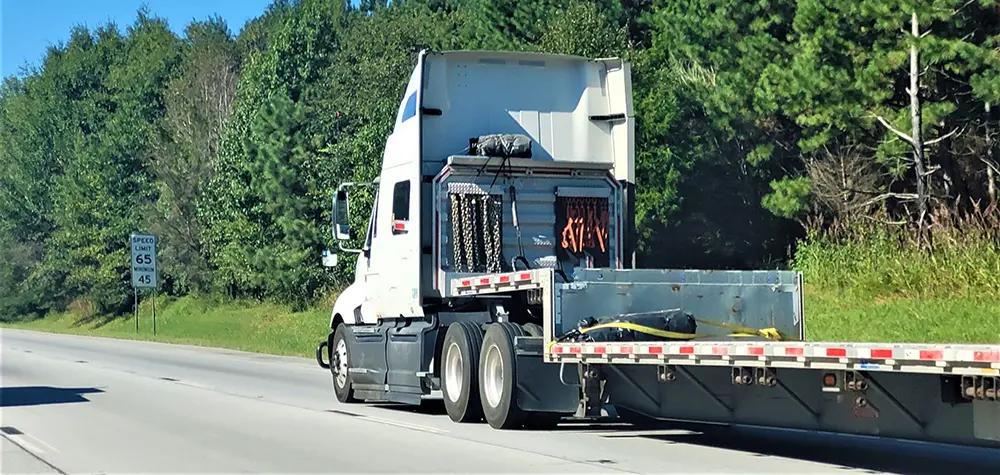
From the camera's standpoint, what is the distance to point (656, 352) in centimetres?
1123

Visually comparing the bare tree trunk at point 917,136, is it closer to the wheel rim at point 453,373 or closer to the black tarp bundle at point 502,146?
the black tarp bundle at point 502,146

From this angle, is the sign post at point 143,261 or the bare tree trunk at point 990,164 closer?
the bare tree trunk at point 990,164

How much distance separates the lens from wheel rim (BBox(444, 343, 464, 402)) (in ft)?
48.3

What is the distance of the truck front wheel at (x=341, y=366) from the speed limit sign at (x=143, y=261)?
1572 inches

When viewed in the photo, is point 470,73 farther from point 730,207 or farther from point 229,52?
point 229,52

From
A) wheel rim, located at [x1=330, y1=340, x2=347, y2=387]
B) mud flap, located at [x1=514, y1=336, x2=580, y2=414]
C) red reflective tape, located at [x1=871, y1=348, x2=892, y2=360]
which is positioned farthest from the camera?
wheel rim, located at [x1=330, y1=340, x2=347, y2=387]

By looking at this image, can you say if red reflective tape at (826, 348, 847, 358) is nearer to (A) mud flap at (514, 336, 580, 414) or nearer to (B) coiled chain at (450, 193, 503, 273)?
(A) mud flap at (514, 336, 580, 414)

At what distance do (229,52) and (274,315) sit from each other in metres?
35.9

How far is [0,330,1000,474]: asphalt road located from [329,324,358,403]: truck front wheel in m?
0.32

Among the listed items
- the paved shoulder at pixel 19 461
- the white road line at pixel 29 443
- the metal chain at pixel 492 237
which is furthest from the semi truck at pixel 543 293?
the paved shoulder at pixel 19 461

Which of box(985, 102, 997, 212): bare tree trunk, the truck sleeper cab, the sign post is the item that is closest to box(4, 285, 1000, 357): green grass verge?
the sign post

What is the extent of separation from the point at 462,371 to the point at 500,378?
876 millimetres

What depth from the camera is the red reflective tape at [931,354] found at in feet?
27.1

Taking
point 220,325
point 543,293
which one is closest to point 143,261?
point 220,325
